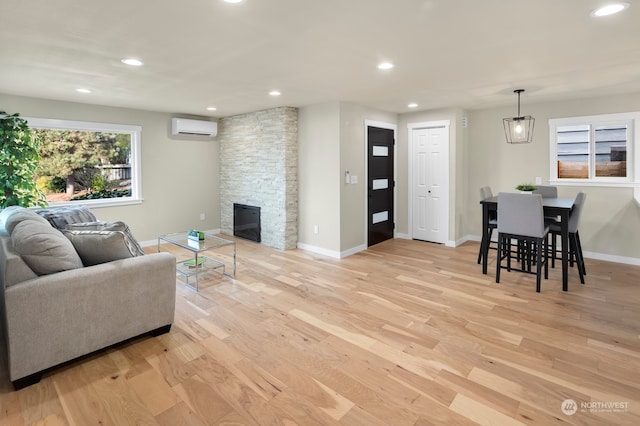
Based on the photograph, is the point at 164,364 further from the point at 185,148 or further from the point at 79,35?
the point at 185,148

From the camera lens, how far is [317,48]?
275 centimetres

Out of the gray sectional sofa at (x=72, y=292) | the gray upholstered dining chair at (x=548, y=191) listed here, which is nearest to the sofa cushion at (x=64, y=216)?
the gray sectional sofa at (x=72, y=292)

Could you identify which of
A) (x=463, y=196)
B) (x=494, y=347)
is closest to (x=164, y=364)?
(x=494, y=347)

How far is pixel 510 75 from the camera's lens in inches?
141

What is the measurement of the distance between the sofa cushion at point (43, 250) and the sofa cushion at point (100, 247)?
113 millimetres

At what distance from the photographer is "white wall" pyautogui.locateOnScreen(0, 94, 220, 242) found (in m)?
5.29

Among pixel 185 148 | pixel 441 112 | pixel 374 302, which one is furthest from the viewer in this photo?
pixel 185 148

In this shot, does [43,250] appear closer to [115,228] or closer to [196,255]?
[115,228]

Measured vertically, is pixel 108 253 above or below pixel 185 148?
below

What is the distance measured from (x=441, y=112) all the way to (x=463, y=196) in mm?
1472

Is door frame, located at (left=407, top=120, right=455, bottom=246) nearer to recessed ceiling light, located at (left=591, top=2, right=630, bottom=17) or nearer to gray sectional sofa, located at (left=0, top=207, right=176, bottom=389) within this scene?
recessed ceiling light, located at (left=591, top=2, right=630, bottom=17)

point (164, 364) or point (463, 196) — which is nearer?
point (164, 364)

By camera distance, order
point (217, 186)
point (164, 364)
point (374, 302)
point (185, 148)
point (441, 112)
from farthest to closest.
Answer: point (217, 186) < point (185, 148) < point (441, 112) < point (374, 302) < point (164, 364)

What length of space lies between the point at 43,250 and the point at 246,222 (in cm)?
416
